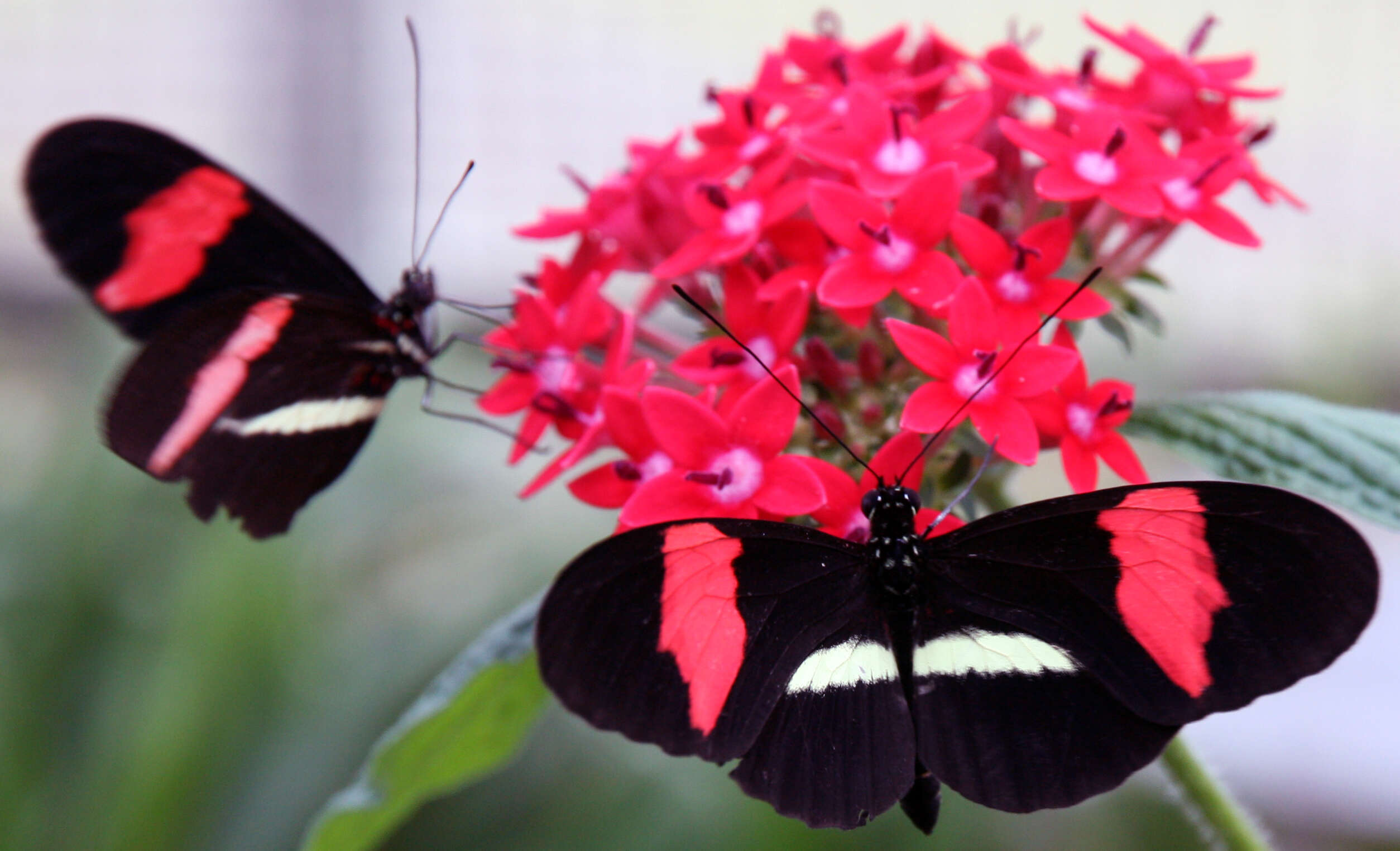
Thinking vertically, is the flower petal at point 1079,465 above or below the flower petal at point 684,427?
above

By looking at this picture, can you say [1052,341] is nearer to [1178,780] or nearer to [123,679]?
[1178,780]

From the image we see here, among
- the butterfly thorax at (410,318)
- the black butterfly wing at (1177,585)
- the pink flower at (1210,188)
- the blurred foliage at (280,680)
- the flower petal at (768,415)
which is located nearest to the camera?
the black butterfly wing at (1177,585)

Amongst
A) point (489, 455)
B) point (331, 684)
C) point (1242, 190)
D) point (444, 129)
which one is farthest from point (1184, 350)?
point (331, 684)

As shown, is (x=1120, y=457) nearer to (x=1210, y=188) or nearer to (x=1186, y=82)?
(x=1210, y=188)

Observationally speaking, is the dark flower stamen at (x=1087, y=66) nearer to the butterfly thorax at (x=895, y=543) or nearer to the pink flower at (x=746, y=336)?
the pink flower at (x=746, y=336)

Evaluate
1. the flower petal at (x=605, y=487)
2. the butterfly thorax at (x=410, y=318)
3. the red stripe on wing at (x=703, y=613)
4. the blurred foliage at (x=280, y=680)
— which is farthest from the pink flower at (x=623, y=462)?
the blurred foliage at (x=280, y=680)

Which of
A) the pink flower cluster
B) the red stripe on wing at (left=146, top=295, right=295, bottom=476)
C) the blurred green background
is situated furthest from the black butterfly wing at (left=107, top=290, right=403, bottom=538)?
the blurred green background
